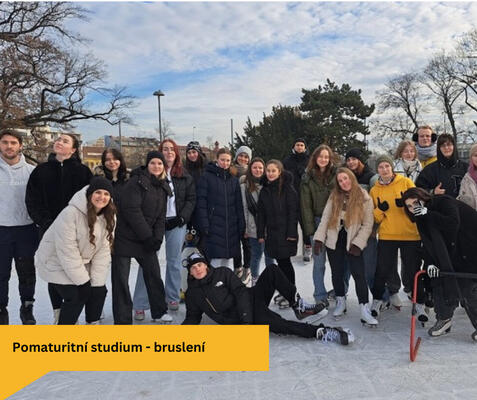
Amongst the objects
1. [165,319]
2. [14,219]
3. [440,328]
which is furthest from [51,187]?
[440,328]

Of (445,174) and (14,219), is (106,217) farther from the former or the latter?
(445,174)

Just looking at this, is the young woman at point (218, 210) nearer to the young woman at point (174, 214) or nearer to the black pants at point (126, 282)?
the young woman at point (174, 214)

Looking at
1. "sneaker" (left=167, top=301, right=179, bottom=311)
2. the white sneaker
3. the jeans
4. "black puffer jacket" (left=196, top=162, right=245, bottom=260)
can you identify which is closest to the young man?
the jeans

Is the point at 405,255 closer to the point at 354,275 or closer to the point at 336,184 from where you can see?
the point at 354,275

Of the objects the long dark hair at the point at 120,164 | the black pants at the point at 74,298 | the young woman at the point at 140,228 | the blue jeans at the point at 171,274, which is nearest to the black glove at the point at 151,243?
the young woman at the point at 140,228

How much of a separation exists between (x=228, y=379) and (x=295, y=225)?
1998 millimetres

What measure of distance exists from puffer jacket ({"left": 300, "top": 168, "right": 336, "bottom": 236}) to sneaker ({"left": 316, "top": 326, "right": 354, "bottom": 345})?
4.13 ft

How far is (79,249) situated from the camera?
340 cm

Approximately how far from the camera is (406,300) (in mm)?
4711

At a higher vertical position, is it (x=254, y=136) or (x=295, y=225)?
(x=254, y=136)

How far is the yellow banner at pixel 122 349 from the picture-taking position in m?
3.14

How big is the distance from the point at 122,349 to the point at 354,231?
2.56 metres

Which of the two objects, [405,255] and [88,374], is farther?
[405,255]

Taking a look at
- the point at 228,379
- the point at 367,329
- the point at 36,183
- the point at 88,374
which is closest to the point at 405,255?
the point at 367,329
